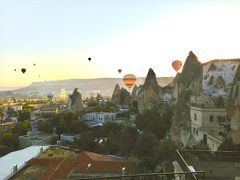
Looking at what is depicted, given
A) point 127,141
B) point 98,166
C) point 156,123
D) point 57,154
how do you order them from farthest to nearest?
1. point 156,123
2. point 127,141
3. point 57,154
4. point 98,166

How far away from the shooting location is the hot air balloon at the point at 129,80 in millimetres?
39094

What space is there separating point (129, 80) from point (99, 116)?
1715cm

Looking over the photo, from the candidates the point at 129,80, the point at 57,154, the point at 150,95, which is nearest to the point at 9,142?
the point at 129,80

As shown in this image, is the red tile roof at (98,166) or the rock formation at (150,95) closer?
the red tile roof at (98,166)

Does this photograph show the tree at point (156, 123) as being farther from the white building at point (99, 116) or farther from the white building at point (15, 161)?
the white building at point (99, 116)

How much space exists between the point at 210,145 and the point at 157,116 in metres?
15.4

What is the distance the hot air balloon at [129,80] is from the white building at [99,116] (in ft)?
45.1

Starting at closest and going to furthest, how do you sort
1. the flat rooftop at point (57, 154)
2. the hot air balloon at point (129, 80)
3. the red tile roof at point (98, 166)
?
the red tile roof at point (98, 166) → the flat rooftop at point (57, 154) → the hot air balloon at point (129, 80)

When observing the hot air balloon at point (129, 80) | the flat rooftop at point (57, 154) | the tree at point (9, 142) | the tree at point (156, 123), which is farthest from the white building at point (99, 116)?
the flat rooftop at point (57, 154)

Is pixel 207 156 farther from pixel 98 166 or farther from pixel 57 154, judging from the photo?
pixel 57 154

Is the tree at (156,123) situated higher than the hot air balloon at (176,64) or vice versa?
the hot air balloon at (176,64)

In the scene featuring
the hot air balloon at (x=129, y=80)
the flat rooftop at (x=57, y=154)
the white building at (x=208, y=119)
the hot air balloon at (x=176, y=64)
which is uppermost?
the hot air balloon at (x=176, y=64)

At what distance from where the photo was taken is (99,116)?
55344 mm

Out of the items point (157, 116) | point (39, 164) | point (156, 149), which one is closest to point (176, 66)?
point (157, 116)
